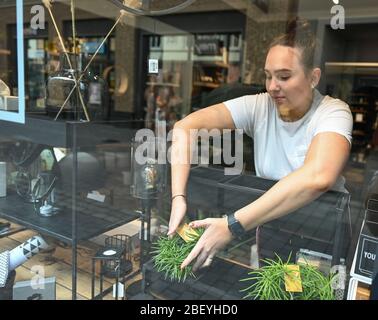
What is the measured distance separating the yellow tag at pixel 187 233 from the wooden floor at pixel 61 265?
0.27m

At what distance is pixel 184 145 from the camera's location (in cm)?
123

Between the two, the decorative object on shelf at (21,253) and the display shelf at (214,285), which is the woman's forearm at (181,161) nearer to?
the display shelf at (214,285)

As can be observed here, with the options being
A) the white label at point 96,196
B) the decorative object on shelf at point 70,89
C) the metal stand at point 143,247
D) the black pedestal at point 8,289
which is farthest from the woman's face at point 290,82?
the black pedestal at point 8,289

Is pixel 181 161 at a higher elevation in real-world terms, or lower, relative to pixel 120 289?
higher

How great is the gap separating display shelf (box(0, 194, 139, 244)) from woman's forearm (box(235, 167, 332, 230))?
643mm

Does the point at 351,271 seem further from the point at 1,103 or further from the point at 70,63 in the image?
the point at 1,103

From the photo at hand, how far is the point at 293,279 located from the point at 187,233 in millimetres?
358

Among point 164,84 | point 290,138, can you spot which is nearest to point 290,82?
point 290,138

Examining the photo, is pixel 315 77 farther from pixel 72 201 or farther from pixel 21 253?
pixel 21 253

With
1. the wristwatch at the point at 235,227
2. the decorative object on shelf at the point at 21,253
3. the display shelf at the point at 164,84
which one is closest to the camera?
the wristwatch at the point at 235,227

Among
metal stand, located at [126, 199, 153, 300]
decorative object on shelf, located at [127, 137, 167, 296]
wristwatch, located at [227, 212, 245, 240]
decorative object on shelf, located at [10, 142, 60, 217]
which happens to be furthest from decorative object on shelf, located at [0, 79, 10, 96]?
wristwatch, located at [227, 212, 245, 240]

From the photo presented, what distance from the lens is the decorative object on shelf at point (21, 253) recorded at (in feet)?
4.94
